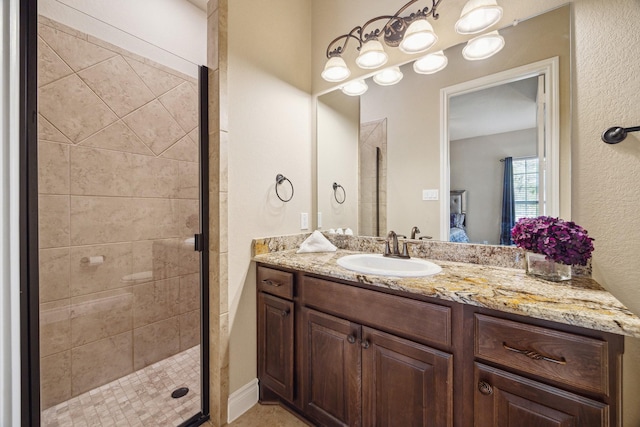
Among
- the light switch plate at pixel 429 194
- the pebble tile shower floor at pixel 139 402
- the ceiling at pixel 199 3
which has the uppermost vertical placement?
the ceiling at pixel 199 3

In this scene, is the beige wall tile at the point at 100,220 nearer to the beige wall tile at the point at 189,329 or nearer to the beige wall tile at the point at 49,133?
the beige wall tile at the point at 49,133

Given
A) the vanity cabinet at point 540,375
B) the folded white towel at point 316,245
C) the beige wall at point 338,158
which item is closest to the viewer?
the vanity cabinet at point 540,375

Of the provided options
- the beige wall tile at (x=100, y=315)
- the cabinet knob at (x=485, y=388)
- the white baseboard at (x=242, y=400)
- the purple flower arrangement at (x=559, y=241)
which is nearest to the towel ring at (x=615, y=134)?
the purple flower arrangement at (x=559, y=241)

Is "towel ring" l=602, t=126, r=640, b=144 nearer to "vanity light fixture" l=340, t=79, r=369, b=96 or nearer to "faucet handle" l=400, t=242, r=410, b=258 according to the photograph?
"faucet handle" l=400, t=242, r=410, b=258

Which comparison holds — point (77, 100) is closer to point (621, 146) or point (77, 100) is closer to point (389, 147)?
point (389, 147)

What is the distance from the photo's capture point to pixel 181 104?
6.75ft

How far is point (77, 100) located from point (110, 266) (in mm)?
1084

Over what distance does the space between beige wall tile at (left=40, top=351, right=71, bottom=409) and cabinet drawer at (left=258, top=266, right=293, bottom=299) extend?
1.18 metres

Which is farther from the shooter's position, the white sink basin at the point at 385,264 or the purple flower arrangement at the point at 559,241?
the white sink basin at the point at 385,264

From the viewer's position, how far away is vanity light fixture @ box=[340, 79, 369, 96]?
1.79 m

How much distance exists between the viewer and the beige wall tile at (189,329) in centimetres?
165

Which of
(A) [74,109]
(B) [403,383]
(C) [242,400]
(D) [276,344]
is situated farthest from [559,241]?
(A) [74,109]

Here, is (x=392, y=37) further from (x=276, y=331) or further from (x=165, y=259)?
(x=165, y=259)

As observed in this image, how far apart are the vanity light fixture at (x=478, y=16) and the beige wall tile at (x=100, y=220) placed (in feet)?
7.55
